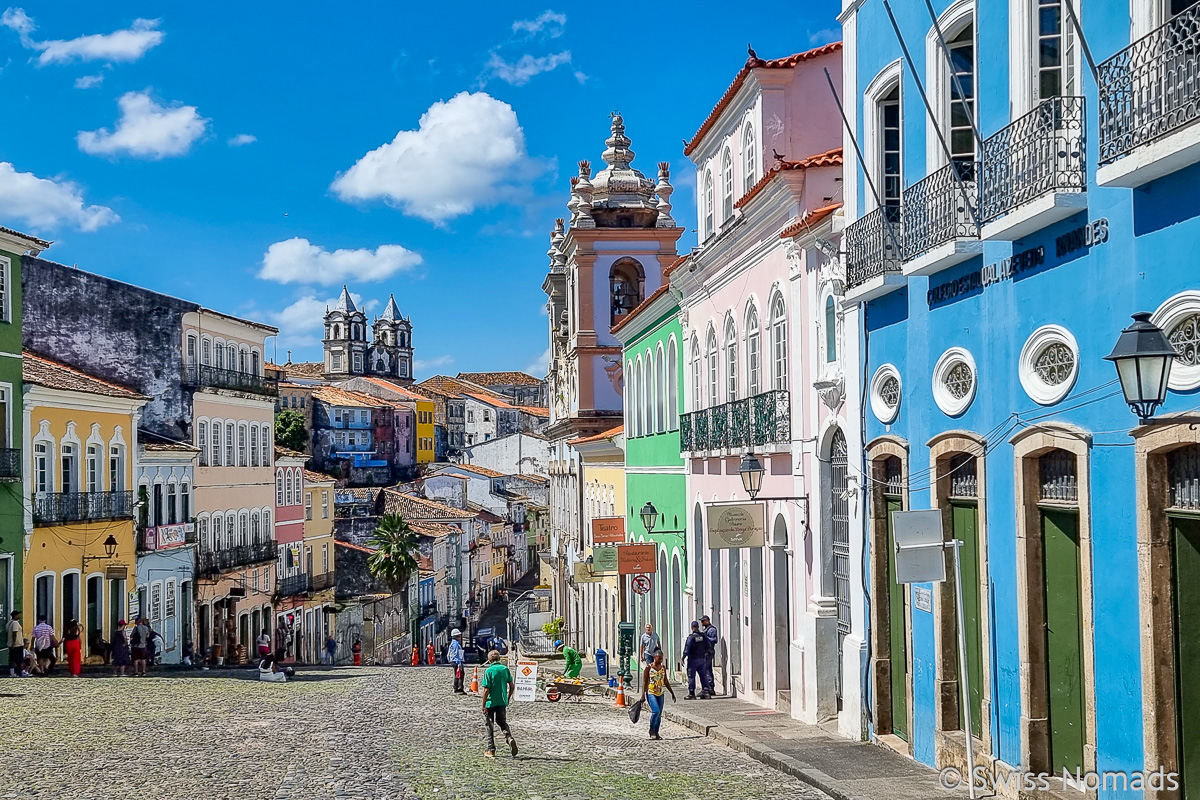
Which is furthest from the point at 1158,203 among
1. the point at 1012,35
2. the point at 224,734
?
the point at 224,734

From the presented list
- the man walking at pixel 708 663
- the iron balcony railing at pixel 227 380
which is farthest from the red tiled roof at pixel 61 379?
the man walking at pixel 708 663

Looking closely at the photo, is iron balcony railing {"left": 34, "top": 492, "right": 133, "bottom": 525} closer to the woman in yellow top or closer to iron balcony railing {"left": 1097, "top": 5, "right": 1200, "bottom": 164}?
the woman in yellow top

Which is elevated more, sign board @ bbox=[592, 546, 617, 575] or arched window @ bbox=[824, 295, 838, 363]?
arched window @ bbox=[824, 295, 838, 363]

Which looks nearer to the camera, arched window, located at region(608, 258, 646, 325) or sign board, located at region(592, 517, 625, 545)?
sign board, located at region(592, 517, 625, 545)

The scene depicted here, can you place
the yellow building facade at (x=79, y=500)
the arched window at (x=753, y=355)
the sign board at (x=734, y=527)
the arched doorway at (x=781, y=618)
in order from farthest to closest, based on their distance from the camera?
the yellow building facade at (x=79, y=500), the arched window at (x=753, y=355), the arched doorway at (x=781, y=618), the sign board at (x=734, y=527)

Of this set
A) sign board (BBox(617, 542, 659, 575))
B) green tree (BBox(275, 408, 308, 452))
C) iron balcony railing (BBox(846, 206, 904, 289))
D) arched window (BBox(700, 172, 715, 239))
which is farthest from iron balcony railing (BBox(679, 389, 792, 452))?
green tree (BBox(275, 408, 308, 452))

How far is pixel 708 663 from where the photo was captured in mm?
22609

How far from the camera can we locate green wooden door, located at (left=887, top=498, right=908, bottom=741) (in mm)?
14541

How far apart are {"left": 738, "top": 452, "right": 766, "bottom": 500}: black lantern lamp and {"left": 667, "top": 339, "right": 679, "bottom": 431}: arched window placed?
9.32m

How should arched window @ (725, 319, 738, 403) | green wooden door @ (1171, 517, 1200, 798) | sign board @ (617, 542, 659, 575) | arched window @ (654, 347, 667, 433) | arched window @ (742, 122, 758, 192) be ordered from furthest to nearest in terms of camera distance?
arched window @ (654, 347, 667, 433) < sign board @ (617, 542, 659, 575) < arched window @ (725, 319, 738, 403) < arched window @ (742, 122, 758, 192) < green wooden door @ (1171, 517, 1200, 798)

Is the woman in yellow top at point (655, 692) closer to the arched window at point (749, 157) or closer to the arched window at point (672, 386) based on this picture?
the arched window at point (749, 157)

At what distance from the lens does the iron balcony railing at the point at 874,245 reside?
14.2 meters

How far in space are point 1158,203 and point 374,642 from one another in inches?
2083

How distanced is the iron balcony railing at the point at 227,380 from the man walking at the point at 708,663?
2329 cm
